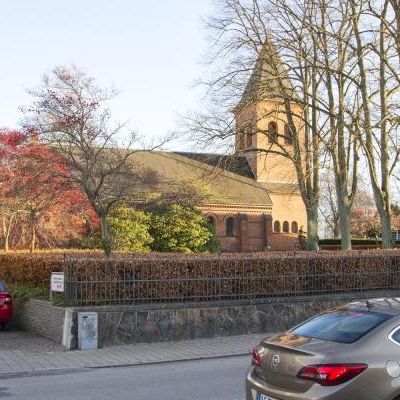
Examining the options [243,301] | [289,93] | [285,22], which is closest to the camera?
[243,301]

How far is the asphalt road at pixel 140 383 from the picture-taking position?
843cm

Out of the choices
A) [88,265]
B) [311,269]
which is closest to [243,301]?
[311,269]

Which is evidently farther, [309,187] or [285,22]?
[309,187]

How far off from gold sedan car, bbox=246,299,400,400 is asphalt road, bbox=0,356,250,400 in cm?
262

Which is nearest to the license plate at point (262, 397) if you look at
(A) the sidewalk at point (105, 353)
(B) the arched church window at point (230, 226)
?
(A) the sidewalk at point (105, 353)

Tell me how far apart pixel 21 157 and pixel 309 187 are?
50.9ft

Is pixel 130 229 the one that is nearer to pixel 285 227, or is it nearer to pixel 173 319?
pixel 285 227

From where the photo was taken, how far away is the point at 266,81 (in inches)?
1098

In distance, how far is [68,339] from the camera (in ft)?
42.1

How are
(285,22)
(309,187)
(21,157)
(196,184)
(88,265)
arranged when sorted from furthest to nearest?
(196,184), (309,187), (285,22), (21,157), (88,265)

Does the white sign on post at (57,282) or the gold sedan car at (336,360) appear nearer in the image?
the gold sedan car at (336,360)

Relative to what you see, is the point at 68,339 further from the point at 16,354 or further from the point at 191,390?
the point at 191,390

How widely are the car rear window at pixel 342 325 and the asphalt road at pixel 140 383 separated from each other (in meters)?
2.53

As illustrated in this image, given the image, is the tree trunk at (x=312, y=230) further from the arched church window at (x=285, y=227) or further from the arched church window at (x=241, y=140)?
the arched church window at (x=285, y=227)
